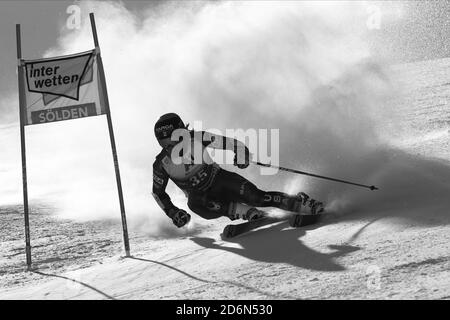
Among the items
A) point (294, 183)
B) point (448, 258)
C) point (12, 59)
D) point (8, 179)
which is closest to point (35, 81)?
point (294, 183)

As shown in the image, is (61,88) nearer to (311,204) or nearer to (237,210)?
(237,210)

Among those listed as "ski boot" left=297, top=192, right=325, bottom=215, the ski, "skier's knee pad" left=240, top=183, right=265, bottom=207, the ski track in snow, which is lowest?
the ski track in snow

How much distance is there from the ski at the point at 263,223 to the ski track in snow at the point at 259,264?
13cm

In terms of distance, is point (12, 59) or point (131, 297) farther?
point (12, 59)

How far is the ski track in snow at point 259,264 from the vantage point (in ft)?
14.8

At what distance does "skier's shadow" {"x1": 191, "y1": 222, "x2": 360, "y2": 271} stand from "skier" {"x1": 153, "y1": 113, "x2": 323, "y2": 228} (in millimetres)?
341

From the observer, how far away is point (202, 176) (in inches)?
287

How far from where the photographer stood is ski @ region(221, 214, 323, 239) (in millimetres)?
6762

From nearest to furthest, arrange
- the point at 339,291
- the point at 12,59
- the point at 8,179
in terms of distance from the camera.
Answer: the point at 339,291 → the point at 8,179 → the point at 12,59

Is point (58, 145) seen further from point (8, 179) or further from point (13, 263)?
point (13, 263)

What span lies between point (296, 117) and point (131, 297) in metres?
7.11

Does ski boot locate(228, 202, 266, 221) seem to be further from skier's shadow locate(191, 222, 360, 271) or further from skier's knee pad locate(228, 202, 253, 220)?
skier's shadow locate(191, 222, 360, 271)

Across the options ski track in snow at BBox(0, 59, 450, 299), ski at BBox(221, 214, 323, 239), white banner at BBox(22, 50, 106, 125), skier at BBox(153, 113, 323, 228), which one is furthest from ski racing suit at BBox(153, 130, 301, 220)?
white banner at BBox(22, 50, 106, 125)

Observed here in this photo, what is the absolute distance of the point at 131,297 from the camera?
5074 millimetres
